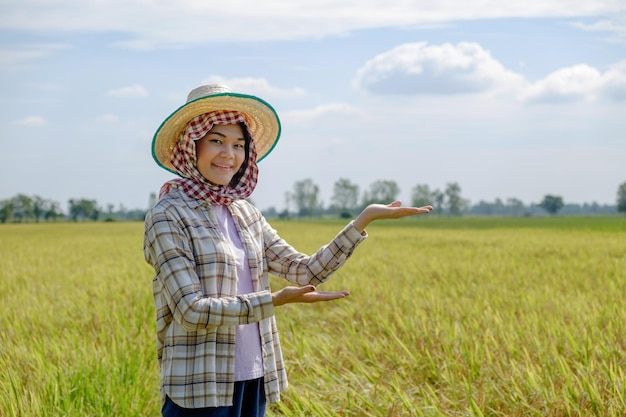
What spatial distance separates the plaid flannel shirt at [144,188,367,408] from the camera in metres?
2.14

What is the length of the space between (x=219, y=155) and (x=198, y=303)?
490 mm

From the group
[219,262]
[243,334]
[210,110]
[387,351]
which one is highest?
[210,110]

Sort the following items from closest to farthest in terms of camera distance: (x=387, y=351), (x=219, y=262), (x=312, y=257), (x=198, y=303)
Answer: (x=198, y=303) → (x=219, y=262) → (x=312, y=257) → (x=387, y=351)

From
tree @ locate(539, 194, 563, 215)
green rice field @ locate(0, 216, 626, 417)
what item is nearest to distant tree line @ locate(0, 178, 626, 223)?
tree @ locate(539, 194, 563, 215)

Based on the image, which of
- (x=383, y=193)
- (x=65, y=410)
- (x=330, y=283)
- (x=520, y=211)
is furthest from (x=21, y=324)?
(x=520, y=211)

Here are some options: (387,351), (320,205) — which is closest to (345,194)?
(320,205)

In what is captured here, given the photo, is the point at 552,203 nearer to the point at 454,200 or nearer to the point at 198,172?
the point at 454,200

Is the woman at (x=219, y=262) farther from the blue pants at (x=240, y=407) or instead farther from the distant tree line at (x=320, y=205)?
the distant tree line at (x=320, y=205)

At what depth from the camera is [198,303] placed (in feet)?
6.97

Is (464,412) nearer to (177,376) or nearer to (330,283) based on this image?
(177,376)

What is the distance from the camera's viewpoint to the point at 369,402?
3275 millimetres

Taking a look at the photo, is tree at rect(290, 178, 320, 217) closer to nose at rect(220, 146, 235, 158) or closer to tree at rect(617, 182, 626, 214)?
tree at rect(617, 182, 626, 214)

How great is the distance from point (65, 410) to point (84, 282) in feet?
17.8

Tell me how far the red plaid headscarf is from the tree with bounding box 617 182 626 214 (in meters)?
102
